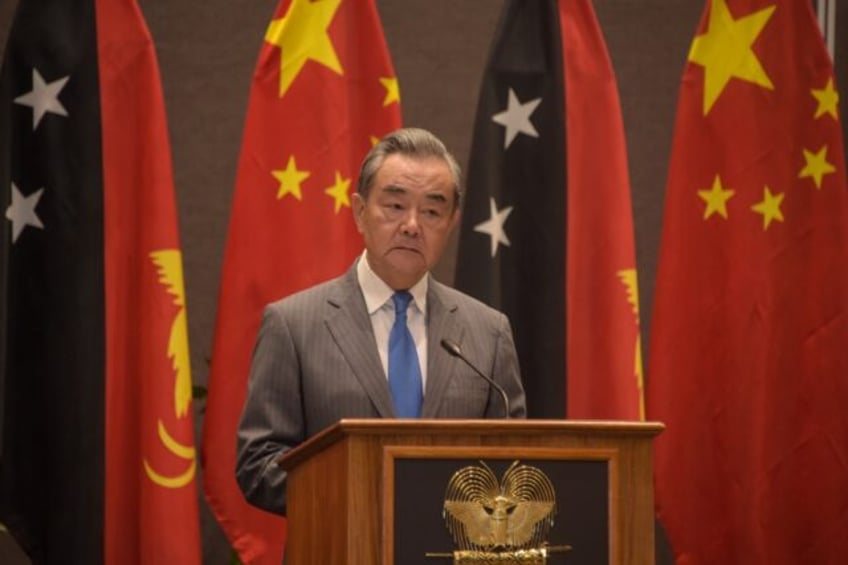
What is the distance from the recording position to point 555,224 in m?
4.13

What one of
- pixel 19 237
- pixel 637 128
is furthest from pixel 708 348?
pixel 19 237

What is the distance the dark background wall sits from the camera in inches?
188

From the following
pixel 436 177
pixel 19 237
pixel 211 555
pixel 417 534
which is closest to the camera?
pixel 417 534

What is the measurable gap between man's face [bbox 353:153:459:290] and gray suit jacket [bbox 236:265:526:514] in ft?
0.35

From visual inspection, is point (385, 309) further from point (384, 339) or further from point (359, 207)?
point (359, 207)

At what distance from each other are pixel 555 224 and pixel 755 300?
677 mm

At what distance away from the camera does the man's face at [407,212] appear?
2863 mm

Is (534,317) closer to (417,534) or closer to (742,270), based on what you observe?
(742,270)

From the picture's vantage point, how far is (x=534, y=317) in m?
4.13

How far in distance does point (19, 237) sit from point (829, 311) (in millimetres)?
2425

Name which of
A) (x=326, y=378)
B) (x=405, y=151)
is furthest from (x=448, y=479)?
(x=405, y=151)

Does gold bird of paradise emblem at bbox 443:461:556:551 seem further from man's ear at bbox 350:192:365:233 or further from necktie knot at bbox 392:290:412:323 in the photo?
man's ear at bbox 350:192:365:233

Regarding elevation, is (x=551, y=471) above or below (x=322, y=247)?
below

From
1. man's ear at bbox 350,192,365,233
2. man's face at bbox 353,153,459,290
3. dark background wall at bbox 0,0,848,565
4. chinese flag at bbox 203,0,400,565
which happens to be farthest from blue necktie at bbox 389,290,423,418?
dark background wall at bbox 0,0,848,565
